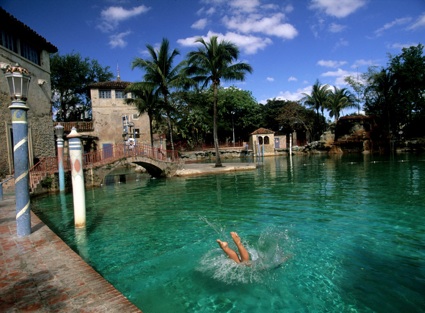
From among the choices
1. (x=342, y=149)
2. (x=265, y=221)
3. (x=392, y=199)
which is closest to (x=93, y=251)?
(x=265, y=221)

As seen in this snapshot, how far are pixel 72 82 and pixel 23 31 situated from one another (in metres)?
26.8

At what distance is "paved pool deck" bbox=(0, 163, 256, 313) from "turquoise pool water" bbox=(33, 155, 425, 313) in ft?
2.97

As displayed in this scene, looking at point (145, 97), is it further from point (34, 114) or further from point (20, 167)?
point (20, 167)

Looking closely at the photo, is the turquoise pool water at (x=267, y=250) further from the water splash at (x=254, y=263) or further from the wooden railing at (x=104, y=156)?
the wooden railing at (x=104, y=156)

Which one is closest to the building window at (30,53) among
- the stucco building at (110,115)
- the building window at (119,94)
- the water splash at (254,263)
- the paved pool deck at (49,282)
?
the stucco building at (110,115)

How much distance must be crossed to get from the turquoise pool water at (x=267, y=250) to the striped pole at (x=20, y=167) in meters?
1.34

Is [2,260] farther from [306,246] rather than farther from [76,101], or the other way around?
[76,101]

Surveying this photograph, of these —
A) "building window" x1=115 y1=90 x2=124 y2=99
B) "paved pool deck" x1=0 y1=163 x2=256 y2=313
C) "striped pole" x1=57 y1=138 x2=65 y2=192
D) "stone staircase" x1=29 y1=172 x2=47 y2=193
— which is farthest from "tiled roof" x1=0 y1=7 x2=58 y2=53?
"paved pool deck" x1=0 y1=163 x2=256 y2=313

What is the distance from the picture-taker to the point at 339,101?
48344 mm

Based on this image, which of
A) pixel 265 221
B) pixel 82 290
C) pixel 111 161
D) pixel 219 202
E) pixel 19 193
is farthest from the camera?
pixel 111 161

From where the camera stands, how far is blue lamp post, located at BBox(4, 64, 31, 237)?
646 centimetres

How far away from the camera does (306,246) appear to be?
6633mm

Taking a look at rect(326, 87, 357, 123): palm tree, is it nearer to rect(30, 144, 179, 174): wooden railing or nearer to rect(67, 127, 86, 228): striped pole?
rect(30, 144, 179, 174): wooden railing

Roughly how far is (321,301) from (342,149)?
45.1m
